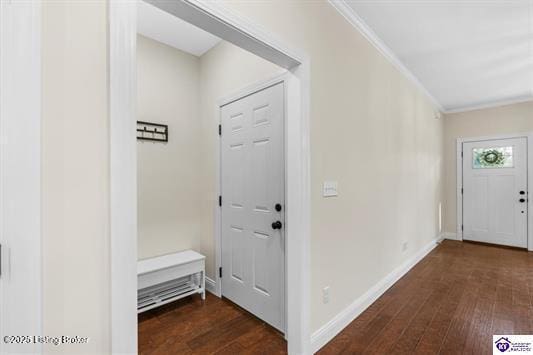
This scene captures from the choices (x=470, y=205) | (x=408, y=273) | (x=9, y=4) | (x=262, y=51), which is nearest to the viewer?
(x=9, y=4)

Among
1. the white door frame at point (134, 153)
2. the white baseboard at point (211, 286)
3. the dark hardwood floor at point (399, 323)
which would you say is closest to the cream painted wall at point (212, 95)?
the white baseboard at point (211, 286)

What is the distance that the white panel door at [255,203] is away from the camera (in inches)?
85.0

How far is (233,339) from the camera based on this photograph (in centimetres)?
204

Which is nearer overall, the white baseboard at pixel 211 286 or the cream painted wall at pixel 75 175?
the cream painted wall at pixel 75 175

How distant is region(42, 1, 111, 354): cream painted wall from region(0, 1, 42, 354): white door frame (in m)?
0.03

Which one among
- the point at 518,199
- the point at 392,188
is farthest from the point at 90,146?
the point at 518,199

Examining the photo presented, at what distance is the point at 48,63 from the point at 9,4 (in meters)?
0.17

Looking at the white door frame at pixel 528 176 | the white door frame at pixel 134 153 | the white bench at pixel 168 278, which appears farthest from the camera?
the white door frame at pixel 528 176

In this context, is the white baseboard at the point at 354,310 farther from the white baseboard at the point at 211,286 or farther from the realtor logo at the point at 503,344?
the white baseboard at the point at 211,286

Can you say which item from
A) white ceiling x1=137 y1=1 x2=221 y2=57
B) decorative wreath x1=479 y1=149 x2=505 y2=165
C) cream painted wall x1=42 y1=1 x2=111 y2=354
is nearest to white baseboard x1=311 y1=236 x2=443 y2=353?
cream painted wall x1=42 y1=1 x2=111 y2=354

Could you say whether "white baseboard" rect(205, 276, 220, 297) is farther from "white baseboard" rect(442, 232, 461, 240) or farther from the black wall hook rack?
"white baseboard" rect(442, 232, 461, 240)

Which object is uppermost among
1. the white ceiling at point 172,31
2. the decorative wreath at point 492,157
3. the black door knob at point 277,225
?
the white ceiling at point 172,31

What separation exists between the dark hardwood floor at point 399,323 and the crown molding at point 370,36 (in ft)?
8.95

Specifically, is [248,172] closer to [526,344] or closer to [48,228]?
[48,228]
